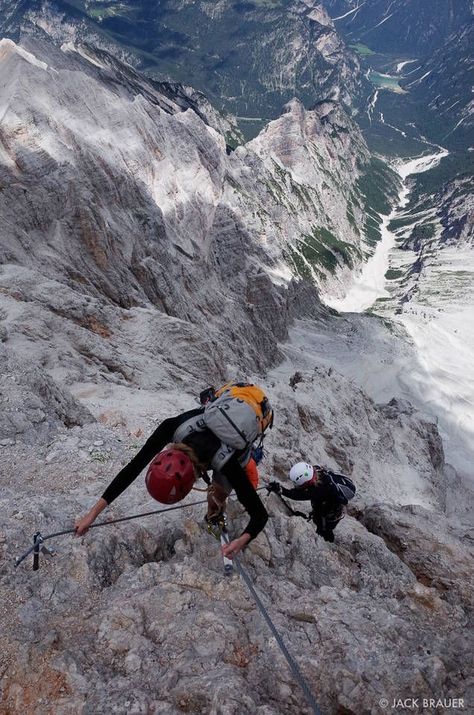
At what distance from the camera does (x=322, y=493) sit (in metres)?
11.0

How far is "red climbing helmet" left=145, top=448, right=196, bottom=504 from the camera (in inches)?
227

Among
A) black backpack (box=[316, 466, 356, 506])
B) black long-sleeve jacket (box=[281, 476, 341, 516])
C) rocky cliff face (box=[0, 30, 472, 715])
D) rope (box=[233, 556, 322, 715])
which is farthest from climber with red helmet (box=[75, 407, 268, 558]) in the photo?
black backpack (box=[316, 466, 356, 506])

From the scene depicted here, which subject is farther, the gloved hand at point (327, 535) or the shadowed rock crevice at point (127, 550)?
the gloved hand at point (327, 535)

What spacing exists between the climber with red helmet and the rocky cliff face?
154 cm

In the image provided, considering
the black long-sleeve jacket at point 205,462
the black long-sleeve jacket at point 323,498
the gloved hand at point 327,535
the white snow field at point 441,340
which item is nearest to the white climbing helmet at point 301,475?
the black long-sleeve jacket at point 323,498

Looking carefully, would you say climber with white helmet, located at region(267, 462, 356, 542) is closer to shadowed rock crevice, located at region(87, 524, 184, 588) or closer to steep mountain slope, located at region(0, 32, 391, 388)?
shadowed rock crevice, located at region(87, 524, 184, 588)

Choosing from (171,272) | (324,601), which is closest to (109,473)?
(324,601)

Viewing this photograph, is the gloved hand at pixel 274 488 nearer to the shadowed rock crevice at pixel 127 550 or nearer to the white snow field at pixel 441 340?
the shadowed rock crevice at pixel 127 550

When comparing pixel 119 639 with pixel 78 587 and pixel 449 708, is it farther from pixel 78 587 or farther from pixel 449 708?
pixel 449 708

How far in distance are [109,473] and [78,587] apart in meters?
3.94

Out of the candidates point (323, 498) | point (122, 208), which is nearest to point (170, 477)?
point (323, 498)

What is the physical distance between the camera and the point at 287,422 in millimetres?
33219

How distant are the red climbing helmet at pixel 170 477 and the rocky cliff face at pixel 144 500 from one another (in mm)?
2440

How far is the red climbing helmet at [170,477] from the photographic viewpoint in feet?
18.9
